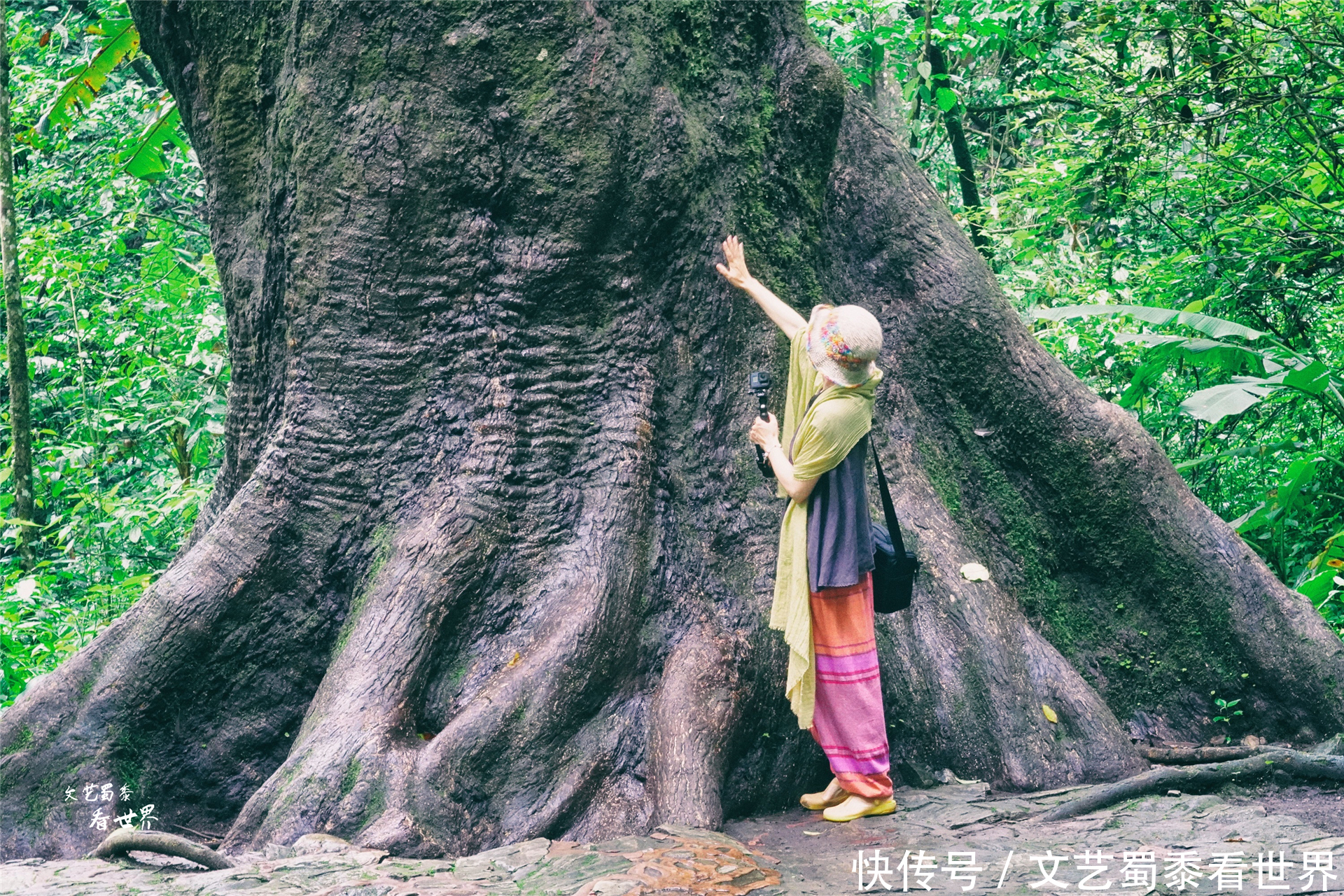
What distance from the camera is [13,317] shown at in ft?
28.7

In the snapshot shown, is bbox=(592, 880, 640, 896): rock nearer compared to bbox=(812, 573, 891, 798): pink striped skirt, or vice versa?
bbox=(592, 880, 640, 896): rock

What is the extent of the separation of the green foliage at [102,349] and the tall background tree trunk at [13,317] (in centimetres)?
33

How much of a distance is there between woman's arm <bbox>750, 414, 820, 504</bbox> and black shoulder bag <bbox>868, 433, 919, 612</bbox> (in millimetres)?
360

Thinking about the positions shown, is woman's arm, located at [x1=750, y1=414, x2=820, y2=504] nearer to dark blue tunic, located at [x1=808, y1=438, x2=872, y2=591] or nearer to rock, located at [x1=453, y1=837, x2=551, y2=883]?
dark blue tunic, located at [x1=808, y1=438, x2=872, y2=591]

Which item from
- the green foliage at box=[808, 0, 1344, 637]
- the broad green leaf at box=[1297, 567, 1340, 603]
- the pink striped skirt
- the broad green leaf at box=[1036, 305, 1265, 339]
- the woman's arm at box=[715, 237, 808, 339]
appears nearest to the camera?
the pink striped skirt

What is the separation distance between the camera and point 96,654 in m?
4.31

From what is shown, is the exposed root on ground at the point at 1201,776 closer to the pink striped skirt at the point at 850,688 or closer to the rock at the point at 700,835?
the pink striped skirt at the point at 850,688

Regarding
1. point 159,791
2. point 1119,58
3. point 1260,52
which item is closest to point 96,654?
point 159,791

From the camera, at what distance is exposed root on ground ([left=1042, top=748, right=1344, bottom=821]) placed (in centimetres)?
436

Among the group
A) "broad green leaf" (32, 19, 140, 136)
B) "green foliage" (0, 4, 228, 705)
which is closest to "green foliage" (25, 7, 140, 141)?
"broad green leaf" (32, 19, 140, 136)

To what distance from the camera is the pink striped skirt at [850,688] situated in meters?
4.19

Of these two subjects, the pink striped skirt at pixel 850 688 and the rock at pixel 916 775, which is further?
the rock at pixel 916 775

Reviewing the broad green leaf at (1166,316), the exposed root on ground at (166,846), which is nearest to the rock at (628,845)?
the exposed root on ground at (166,846)

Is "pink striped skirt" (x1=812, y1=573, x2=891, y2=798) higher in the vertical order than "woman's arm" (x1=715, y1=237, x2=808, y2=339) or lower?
lower
